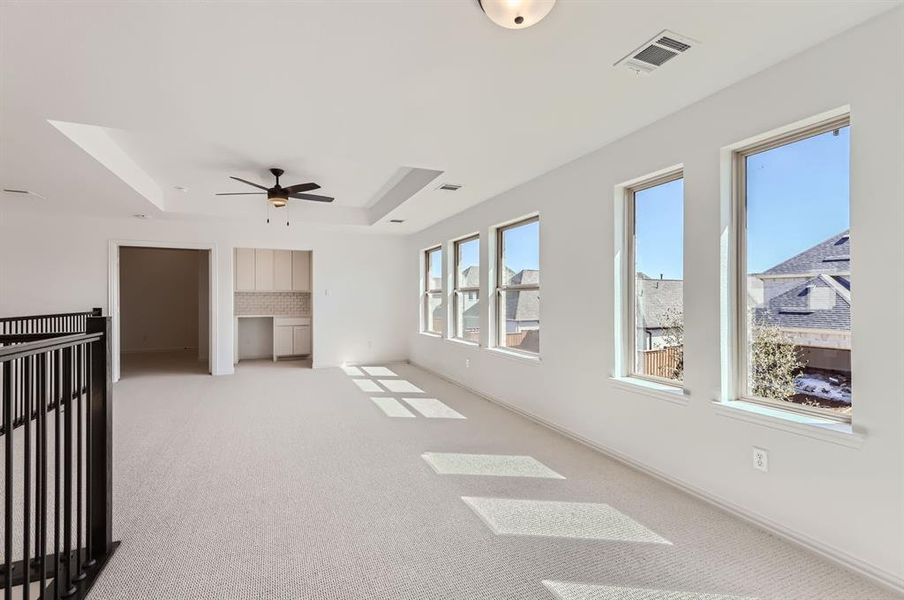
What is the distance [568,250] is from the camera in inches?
159

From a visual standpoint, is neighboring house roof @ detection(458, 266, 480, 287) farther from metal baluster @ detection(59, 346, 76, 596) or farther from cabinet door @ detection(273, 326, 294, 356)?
metal baluster @ detection(59, 346, 76, 596)

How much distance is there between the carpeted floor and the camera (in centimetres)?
196

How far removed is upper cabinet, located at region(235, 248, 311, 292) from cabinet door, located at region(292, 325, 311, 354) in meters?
0.77

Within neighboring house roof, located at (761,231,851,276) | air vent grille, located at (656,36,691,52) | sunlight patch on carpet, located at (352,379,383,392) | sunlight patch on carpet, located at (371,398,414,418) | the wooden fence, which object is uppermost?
air vent grille, located at (656,36,691,52)

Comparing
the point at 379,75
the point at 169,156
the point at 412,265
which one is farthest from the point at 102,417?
the point at 412,265

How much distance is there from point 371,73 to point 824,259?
2600 mm

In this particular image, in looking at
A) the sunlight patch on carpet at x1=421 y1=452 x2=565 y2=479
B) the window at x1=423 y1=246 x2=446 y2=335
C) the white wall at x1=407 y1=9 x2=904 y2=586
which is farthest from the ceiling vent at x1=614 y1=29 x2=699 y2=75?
the window at x1=423 y1=246 x2=446 y2=335

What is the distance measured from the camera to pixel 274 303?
9.02 metres

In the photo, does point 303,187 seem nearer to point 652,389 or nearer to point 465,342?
point 465,342

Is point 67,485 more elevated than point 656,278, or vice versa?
point 656,278

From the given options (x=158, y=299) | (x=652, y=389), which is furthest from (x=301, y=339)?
(x=652, y=389)

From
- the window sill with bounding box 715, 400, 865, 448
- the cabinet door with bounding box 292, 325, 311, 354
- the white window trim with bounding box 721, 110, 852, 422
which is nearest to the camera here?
the window sill with bounding box 715, 400, 865, 448

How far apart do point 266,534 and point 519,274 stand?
3574mm

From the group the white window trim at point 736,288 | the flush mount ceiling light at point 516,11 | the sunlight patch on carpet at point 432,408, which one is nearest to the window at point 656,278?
the white window trim at point 736,288
